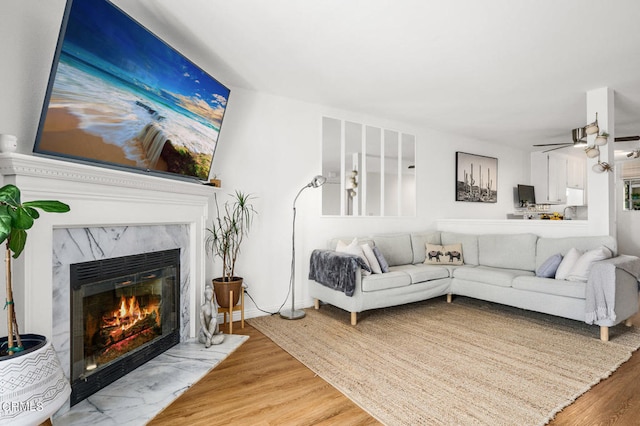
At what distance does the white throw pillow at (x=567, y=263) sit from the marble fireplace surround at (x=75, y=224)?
362 cm

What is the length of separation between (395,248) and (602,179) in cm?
235

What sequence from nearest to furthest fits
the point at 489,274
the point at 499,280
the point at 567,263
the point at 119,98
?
the point at 119,98 → the point at 567,263 → the point at 499,280 → the point at 489,274

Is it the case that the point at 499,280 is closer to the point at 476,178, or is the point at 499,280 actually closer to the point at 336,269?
the point at 336,269

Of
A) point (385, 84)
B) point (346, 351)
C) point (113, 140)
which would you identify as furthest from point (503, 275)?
point (113, 140)

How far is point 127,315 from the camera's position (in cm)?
244

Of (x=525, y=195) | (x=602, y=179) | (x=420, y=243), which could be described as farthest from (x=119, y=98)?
(x=525, y=195)

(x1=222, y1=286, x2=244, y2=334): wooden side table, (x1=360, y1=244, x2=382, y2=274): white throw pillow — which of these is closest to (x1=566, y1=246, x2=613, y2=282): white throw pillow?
(x1=360, y1=244, x2=382, y2=274): white throw pillow

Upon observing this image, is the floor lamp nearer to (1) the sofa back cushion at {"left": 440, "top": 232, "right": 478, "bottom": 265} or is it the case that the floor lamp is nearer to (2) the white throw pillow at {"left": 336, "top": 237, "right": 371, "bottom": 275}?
(2) the white throw pillow at {"left": 336, "top": 237, "right": 371, "bottom": 275}

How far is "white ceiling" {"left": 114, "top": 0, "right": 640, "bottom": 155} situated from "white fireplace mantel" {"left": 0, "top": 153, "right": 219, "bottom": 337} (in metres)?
1.21

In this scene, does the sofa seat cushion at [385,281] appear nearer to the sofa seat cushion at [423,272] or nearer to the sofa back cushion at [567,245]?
the sofa seat cushion at [423,272]

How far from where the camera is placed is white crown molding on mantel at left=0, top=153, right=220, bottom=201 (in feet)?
5.22

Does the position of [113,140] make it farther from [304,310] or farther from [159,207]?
[304,310]

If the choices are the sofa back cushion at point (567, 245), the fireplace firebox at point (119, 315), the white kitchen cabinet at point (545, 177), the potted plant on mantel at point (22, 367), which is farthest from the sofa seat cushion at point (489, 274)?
the potted plant on mantel at point (22, 367)

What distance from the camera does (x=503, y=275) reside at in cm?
385
